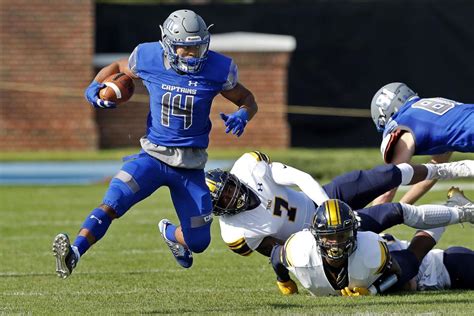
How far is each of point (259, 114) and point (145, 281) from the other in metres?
10.5

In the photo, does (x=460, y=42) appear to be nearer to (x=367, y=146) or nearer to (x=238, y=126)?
(x=367, y=146)

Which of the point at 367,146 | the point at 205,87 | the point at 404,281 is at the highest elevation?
the point at 205,87

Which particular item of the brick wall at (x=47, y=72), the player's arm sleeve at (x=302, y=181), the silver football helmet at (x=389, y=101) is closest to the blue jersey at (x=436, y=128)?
the silver football helmet at (x=389, y=101)

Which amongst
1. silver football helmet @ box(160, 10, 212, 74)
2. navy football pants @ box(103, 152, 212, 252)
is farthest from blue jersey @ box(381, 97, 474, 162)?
silver football helmet @ box(160, 10, 212, 74)

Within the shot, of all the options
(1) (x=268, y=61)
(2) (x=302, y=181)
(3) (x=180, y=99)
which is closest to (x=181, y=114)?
(3) (x=180, y=99)

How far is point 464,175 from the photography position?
729 cm

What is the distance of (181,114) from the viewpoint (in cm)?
688

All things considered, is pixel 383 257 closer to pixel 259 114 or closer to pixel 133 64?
pixel 133 64

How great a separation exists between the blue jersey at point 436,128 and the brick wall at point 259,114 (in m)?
10.3

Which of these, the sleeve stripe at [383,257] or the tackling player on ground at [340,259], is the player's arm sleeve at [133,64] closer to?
the tackling player on ground at [340,259]

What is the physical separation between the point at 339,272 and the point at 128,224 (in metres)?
4.64

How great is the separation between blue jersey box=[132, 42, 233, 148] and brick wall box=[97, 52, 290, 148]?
10757 millimetres

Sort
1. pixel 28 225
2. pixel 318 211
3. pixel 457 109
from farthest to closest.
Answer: pixel 28 225 < pixel 457 109 < pixel 318 211

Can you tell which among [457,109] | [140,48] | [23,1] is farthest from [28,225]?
[23,1]
